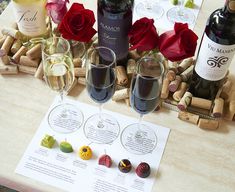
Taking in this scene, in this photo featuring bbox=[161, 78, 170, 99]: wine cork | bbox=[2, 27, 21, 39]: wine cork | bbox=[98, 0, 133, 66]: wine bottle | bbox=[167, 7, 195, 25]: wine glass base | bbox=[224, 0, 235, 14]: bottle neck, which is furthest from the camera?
bbox=[167, 7, 195, 25]: wine glass base

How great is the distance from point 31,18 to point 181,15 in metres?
0.48

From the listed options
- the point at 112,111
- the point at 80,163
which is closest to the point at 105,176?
the point at 80,163

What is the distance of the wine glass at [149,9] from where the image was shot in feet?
3.90

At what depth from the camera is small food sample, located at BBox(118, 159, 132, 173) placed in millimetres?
823

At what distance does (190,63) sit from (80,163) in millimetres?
406


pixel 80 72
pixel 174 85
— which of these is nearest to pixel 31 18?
pixel 80 72

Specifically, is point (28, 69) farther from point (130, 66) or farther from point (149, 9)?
point (149, 9)

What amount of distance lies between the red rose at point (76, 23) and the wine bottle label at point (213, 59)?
289mm

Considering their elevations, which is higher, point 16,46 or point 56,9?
point 56,9

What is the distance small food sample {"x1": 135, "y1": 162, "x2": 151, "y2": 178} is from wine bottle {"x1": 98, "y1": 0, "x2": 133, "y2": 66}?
291mm

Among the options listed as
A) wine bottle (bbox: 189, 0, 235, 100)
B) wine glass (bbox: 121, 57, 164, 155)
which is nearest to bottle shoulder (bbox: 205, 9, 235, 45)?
wine bottle (bbox: 189, 0, 235, 100)

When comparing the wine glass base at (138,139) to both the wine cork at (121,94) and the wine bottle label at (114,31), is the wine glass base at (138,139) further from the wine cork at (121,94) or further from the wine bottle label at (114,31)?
the wine bottle label at (114,31)

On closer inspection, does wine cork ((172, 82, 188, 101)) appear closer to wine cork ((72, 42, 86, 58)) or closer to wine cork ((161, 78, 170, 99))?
wine cork ((161, 78, 170, 99))

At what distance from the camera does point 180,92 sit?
3.10ft
